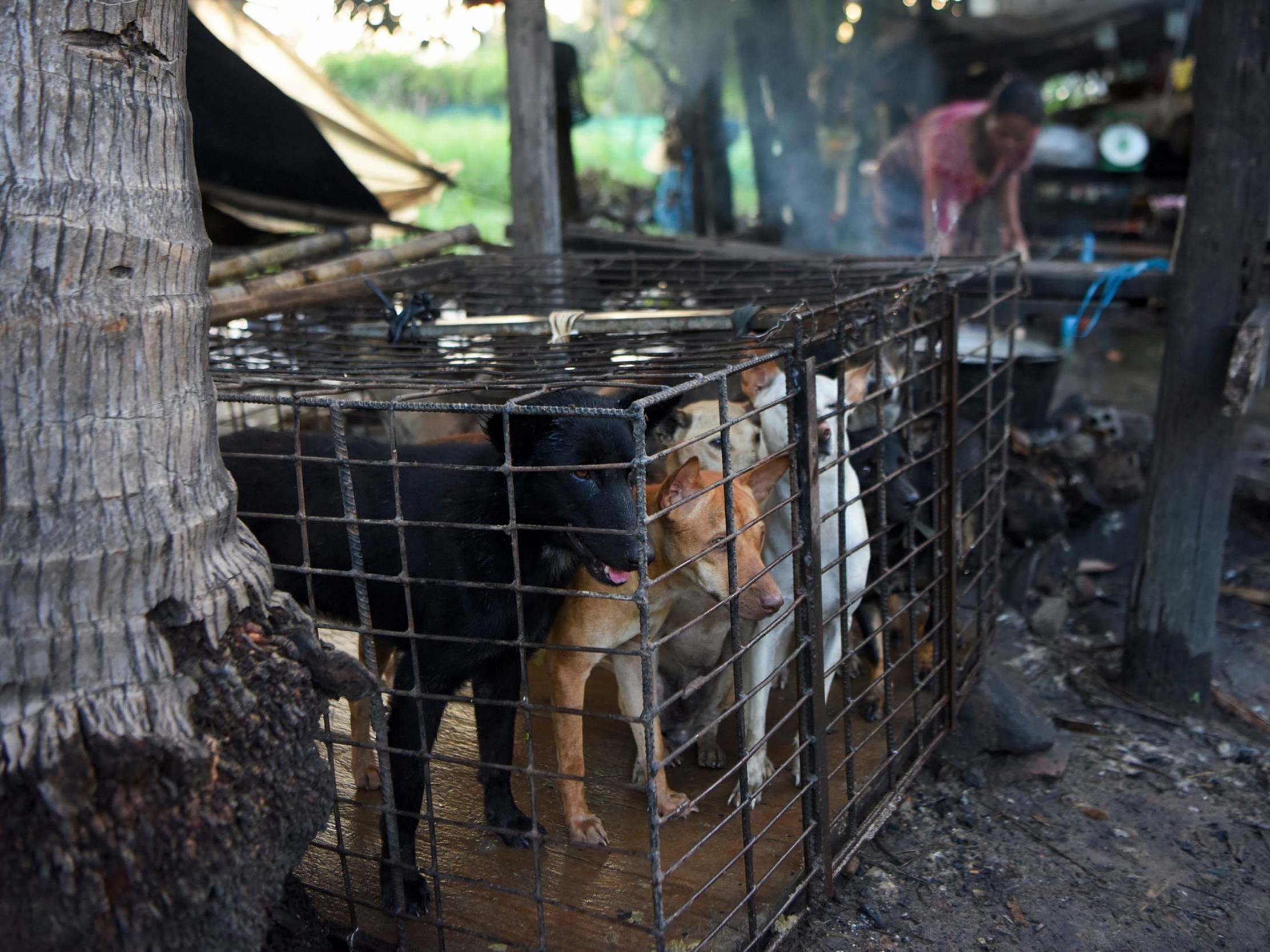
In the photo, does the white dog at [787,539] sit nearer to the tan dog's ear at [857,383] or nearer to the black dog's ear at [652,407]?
the tan dog's ear at [857,383]

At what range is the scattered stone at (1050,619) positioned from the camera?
626 centimetres

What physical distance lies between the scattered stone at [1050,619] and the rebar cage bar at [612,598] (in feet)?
5.49

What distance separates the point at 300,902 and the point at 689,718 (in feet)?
6.18

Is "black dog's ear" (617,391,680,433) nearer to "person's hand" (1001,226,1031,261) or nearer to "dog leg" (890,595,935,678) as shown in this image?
"dog leg" (890,595,935,678)

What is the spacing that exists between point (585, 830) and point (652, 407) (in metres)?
1.48

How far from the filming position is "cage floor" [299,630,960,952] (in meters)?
3.18

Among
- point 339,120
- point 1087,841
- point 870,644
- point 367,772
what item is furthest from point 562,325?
point 339,120

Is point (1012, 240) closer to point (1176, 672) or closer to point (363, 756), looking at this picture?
point (1176, 672)

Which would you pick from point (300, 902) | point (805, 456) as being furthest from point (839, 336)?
point (300, 902)

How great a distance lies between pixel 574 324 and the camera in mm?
4023

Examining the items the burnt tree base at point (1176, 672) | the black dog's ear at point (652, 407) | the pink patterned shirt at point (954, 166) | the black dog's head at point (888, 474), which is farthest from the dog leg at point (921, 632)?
the pink patterned shirt at point (954, 166)

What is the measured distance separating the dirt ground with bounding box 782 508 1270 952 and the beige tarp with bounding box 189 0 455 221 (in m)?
5.66

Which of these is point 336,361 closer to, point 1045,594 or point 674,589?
point 674,589

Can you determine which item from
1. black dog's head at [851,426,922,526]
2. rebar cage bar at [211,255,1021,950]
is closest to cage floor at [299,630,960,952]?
rebar cage bar at [211,255,1021,950]
